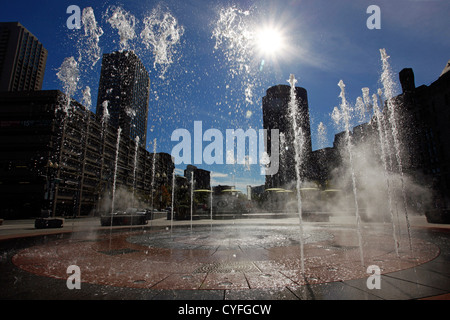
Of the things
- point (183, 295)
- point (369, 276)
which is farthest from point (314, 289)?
point (183, 295)

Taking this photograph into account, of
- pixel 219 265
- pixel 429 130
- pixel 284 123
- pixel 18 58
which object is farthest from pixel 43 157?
pixel 284 123

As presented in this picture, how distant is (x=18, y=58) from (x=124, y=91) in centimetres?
9445

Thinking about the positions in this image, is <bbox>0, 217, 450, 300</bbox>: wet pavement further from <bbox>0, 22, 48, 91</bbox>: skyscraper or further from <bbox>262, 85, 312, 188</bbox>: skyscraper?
<bbox>0, 22, 48, 91</bbox>: skyscraper

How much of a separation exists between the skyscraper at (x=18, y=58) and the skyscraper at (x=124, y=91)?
56.0m

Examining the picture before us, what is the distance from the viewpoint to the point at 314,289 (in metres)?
2.91

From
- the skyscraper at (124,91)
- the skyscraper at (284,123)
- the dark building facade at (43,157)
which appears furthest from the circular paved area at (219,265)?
the skyscraper at (284,123)

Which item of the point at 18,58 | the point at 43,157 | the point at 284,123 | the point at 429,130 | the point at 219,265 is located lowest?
the point at 219,265

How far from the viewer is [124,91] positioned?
60.0 m

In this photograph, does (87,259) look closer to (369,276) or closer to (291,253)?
(291,253)

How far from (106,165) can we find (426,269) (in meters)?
73.7

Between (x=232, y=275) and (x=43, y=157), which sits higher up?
(x=43, y=157)

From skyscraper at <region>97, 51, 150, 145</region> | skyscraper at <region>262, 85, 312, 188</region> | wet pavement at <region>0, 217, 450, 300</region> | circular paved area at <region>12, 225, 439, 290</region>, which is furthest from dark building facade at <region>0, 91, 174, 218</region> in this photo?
skyscraper at <region>262, 85, 312, 188</region>

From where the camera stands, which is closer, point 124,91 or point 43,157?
point 43,157

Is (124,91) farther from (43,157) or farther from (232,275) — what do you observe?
(232,275)
